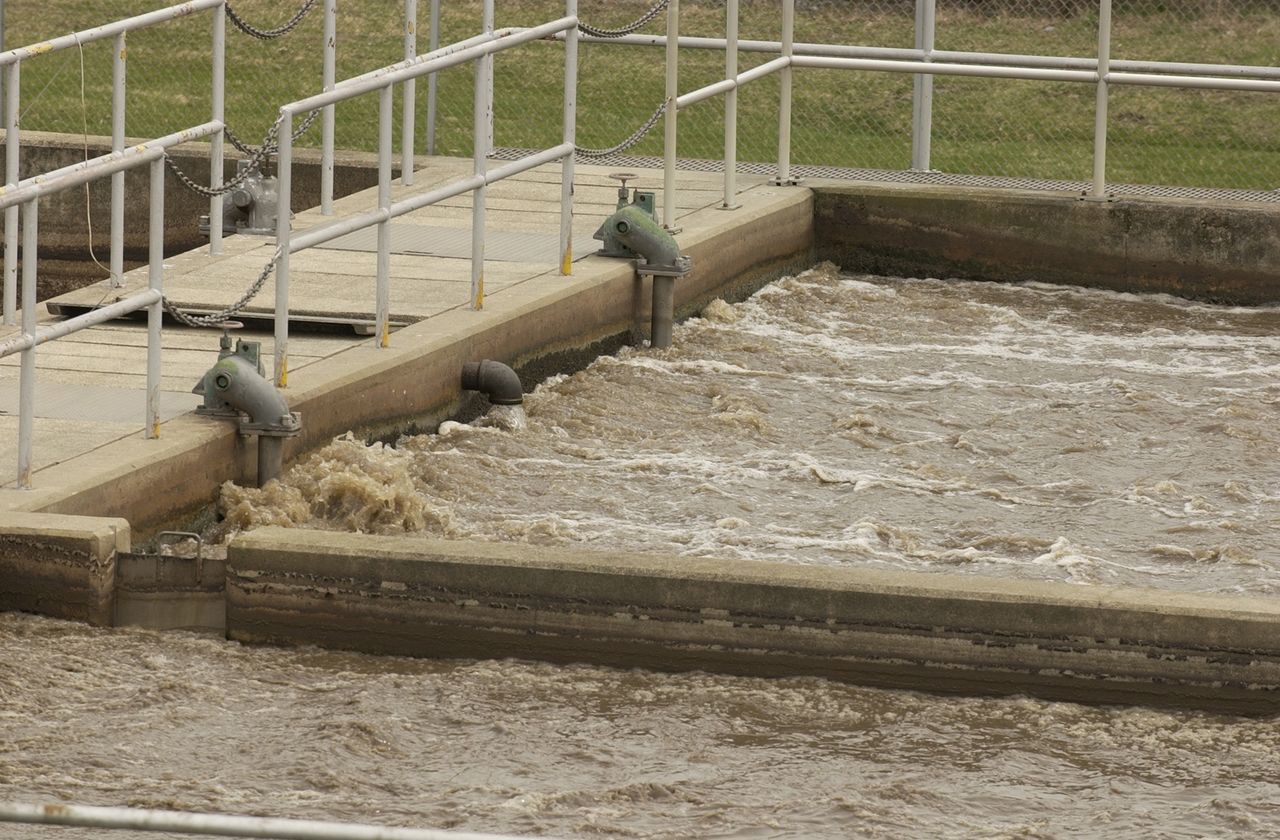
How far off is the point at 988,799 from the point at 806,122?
13.3 meters

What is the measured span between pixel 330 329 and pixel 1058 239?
5.21 m

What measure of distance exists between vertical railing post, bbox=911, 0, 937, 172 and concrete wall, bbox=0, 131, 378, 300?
3251mm

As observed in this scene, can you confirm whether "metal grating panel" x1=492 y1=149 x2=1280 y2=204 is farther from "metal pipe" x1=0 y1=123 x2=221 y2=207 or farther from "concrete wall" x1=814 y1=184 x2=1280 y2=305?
"metal pipe" x1=0 y1=123 x2=221 y2=207

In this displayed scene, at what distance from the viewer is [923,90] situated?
14.8 metres

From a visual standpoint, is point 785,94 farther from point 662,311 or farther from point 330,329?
point 330,329

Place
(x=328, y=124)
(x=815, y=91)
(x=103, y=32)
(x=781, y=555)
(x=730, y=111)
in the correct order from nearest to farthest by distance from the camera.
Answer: (x=781, y=555) < (x=103, y=32) < (x=328, y=124) < (x=730, y=111) < (x=815, y=91)

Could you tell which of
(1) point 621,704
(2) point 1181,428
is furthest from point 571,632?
(2) point 1181,428

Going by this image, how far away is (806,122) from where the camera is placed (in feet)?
62.9

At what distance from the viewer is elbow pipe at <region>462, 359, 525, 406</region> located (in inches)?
399

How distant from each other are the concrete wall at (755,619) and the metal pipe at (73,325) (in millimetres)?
899

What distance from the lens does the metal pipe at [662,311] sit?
1181cm

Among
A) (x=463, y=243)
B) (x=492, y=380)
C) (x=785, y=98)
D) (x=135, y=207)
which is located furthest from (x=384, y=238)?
(x=135, y=207)

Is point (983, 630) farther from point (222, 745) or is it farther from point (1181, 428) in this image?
point (1181, 428)

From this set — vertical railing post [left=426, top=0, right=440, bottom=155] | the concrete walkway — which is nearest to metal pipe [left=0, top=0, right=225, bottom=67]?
the concrete walkway
